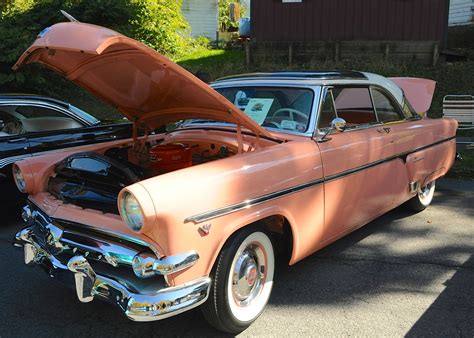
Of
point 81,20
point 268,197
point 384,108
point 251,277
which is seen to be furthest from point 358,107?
point 81,20

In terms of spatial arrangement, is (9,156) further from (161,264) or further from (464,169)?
(464,169)

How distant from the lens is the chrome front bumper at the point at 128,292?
243 centimetres

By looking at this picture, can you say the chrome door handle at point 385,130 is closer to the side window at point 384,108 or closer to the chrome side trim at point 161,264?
the side window at point 384,108

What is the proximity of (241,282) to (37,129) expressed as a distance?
145 inches

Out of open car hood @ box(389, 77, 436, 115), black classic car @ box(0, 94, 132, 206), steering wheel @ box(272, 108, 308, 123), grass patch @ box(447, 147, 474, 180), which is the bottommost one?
grass patch @ box(447, 147, 474, 180)

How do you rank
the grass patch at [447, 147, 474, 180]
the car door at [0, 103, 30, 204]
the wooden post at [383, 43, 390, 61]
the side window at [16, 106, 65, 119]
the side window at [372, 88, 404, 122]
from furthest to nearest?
the wooden post at [383, 43, 390, 61], the grass patch at [447, 147, 474, 180], the side window at [16, 106, 65, 119], the car door at [0, 103, 30, 204], the side window at [372, 88, 404, 122]

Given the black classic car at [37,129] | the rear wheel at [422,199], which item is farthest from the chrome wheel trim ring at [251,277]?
the black classic car at [37,129]

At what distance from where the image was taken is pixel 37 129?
5.56 meters

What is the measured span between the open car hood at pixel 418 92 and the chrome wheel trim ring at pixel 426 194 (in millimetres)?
985

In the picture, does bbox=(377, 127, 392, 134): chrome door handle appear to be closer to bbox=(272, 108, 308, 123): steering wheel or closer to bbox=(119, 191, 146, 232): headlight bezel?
bbox=(272, 108, 308, 123): steering wheel

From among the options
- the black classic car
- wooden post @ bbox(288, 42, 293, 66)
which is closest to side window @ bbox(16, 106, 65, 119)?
the black classic car

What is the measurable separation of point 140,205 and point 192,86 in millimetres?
955

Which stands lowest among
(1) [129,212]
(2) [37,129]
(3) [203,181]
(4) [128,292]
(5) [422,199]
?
(5) [422,199]

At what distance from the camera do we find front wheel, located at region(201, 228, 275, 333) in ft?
8.93
